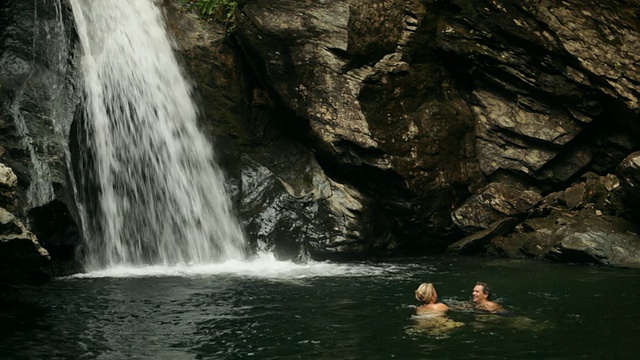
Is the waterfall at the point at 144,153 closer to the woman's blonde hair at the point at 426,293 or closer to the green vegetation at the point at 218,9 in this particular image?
the green vegetation at the point at 218,9

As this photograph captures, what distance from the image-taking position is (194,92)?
1961 cm

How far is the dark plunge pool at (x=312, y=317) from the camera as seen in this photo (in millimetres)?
9273

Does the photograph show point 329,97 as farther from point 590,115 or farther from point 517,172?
point 590,115

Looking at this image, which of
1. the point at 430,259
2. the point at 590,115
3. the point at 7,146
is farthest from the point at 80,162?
the point at 590,115

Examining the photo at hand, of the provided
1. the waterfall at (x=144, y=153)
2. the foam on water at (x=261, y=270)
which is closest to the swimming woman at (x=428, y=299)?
the foam on water at (x=261, y=270)

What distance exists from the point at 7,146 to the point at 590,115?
48.9 ft

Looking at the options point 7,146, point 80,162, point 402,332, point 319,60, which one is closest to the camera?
point 402,332

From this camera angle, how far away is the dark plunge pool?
9.27 metres

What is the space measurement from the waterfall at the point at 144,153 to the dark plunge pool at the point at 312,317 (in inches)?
69.9

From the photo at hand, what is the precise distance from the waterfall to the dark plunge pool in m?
1.78

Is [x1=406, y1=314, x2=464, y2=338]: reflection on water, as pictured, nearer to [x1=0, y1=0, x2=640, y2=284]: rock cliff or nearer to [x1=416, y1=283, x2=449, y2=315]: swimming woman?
[x1=416, y1=283, x2=449, y2=315]: swimming woman

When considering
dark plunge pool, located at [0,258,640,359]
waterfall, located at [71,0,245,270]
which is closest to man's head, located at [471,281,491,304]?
dark plunge pool, located at [0,258,640,359]

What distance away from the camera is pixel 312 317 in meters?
11.3

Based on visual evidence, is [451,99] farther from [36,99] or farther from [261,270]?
[36,99]
